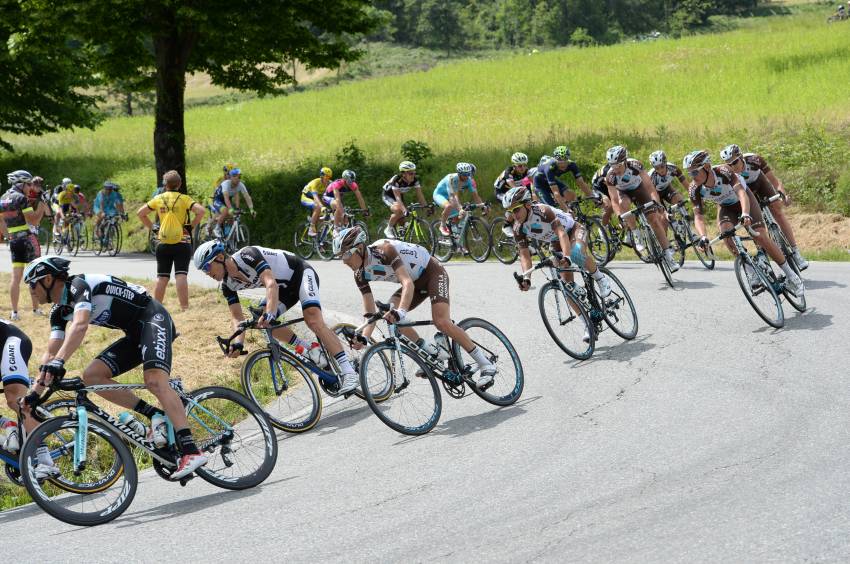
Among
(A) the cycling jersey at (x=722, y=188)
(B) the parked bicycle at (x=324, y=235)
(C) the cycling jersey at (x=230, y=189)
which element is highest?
(A) the cycling jersey at (x=722, y=188)

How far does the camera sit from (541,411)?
30.6 ft

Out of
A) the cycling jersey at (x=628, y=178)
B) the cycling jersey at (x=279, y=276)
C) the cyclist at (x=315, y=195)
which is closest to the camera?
the cycling jersey at (x=279, y=276)

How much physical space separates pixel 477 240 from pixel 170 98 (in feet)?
39.6

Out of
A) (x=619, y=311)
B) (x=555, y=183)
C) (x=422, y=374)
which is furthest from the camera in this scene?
(x=555, y=183)

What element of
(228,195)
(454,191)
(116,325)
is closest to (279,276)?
(116,325)

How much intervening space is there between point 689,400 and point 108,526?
16.6 ft

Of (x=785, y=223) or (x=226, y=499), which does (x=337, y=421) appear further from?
(x=785, y=223)

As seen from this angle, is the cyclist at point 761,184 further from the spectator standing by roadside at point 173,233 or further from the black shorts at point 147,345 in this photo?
the black shorts at point 147,345

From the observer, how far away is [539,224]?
11641mm

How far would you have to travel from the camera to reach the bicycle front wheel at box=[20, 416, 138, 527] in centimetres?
732

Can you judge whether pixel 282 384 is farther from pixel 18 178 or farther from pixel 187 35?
pixel 187 35

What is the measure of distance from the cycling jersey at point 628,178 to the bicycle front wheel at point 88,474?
10278 millimetres

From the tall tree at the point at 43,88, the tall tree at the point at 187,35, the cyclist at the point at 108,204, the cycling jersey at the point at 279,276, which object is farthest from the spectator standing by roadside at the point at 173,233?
the tall tree at the point at 43,88

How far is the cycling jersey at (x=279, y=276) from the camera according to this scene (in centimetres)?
965
